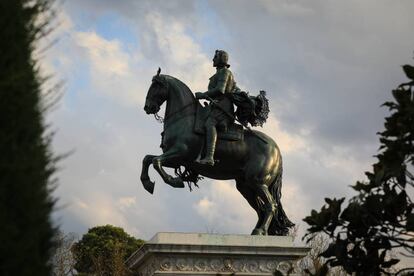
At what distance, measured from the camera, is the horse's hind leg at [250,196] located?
16312 millimetres

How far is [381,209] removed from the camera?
913cm

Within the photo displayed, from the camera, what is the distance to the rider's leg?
15.5 metres

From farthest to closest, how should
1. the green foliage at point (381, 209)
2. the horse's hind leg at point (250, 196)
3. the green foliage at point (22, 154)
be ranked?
1. the horse's hind leg at point (250, 196)
2. the green foliage at point (381, 209)
3. the green foliage at point (22, 154)

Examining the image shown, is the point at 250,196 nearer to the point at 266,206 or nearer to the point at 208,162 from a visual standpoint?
the point at 266,206

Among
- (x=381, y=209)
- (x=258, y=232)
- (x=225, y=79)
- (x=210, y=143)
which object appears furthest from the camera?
(x=225, y=79)

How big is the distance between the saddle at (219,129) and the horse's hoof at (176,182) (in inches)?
36.7

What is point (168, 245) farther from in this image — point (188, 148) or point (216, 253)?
point (188, 148)

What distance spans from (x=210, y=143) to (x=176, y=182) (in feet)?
Answer: 3.18

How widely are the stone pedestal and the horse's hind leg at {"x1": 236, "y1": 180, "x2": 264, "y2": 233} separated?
86cm

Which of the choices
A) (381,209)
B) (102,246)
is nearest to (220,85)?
(381,209)

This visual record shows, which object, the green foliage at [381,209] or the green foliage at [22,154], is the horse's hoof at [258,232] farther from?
the green foliage at [22,154]

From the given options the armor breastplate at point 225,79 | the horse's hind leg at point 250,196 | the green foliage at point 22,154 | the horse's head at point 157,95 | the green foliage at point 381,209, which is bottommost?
the green foliage at point 22,154

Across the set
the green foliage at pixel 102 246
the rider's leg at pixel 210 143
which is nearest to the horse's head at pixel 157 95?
the rider's leg at pixel 210 143

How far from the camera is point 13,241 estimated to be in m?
6.04
